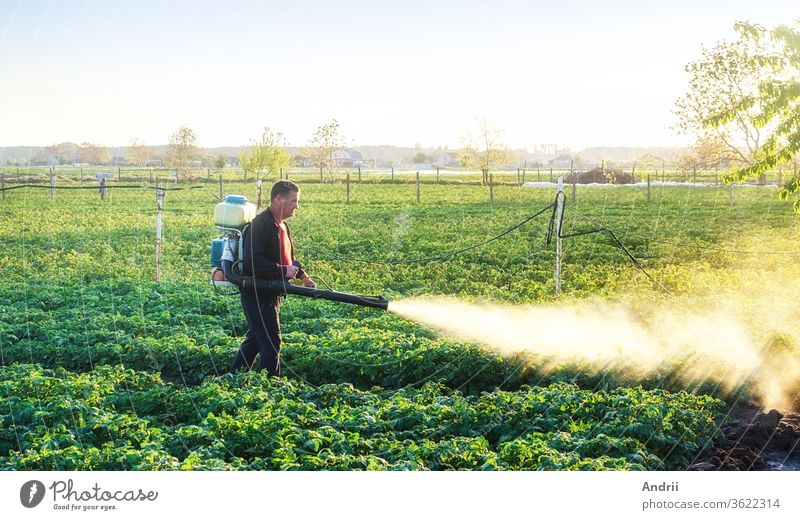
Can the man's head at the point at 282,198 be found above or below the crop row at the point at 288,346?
above

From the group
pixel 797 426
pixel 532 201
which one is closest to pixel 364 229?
pixel 532 201

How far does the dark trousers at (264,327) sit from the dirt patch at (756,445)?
4.11 meters

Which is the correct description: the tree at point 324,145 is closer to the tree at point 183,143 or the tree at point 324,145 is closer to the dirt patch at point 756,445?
the tree at point 183,143

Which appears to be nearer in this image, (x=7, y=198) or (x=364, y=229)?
(x=364, y=229)

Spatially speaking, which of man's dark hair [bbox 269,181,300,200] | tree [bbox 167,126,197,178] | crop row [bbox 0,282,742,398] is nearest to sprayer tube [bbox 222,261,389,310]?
man's dark hair [bbox 269,181,300,200]

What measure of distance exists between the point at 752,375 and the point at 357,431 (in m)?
4.56

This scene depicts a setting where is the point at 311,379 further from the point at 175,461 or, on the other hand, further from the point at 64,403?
the point at 175,461

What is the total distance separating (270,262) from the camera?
26.8 feet

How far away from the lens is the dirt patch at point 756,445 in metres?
6.97

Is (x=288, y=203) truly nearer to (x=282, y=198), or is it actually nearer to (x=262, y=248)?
(x=282, y=198)

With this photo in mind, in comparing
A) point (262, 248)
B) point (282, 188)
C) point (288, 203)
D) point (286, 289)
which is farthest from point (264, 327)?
point (282, 188)

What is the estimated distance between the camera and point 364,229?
22438mm

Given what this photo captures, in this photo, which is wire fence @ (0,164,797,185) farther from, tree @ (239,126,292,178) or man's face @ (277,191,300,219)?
man's face @ (277,191,300,219)

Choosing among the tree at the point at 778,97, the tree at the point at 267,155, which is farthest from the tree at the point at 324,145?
the tree at the point at 778,97
